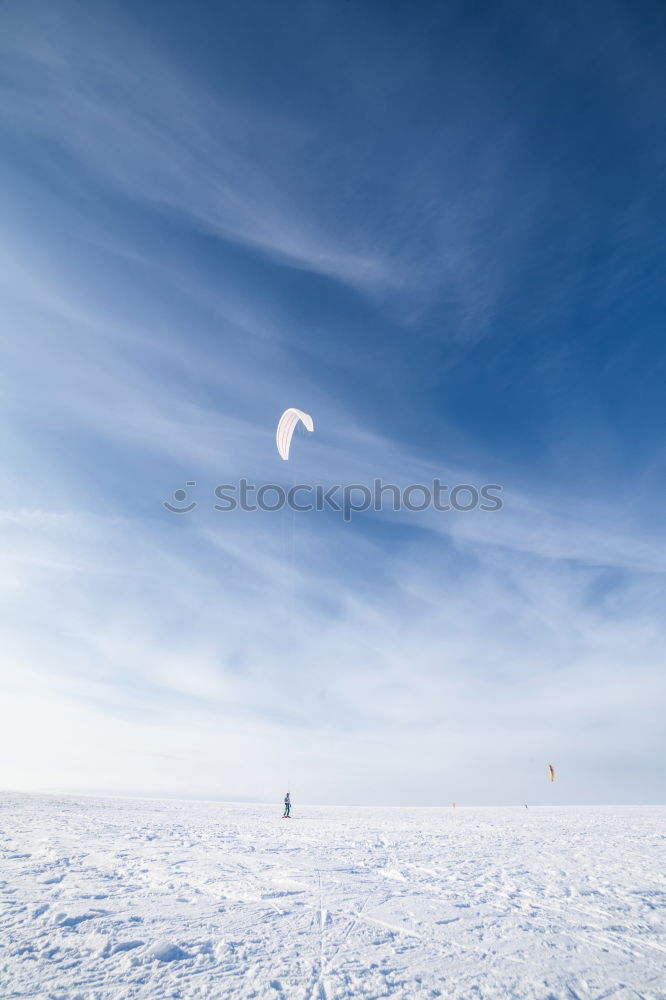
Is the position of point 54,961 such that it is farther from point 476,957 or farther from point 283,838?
point 283,838

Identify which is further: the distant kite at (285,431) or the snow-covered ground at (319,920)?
the distant kite at (285,431)

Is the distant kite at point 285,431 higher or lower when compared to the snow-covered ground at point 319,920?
higher

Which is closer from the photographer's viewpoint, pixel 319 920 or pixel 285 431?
pixel 319 920

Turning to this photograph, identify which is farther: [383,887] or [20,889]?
[383,887]

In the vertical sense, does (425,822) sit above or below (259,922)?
below

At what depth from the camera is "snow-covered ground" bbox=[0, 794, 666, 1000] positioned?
594 cm

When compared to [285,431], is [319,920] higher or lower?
lower

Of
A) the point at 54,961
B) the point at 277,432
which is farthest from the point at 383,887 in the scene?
the point at 277,432

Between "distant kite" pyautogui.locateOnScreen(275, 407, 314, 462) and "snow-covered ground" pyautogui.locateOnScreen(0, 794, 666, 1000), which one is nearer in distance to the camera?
"snow-covered ground" pyautogui.locateOnScreen(0, 794, 666, 1000)

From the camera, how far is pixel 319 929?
7.62 metres

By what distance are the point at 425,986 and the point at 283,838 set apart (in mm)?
12869

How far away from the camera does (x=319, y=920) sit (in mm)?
8023

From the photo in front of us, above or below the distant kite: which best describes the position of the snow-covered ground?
below

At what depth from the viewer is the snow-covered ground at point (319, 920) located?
5938mm
